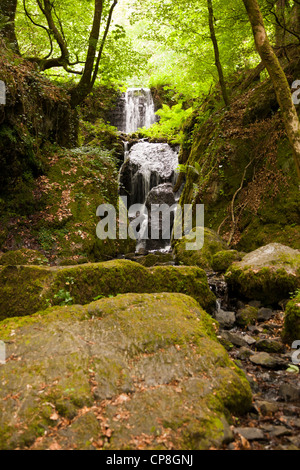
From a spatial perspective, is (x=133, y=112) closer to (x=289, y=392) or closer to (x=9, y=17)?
(x=9, y=17)

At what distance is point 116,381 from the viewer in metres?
2.43

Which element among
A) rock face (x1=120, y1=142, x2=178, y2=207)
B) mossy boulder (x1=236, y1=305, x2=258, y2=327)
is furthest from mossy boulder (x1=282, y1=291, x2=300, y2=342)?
rock face (x1=120, y1=142, x2=178, y2=207)

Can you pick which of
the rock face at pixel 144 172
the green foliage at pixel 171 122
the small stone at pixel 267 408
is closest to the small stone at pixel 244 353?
the small stone at pixel 267 408

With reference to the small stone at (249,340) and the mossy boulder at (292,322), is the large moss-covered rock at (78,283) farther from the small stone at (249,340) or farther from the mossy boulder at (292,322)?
the mossy boulder at (292,322)

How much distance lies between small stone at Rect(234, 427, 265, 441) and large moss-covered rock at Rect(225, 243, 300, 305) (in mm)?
3272

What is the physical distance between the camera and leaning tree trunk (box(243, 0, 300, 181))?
4603 millimetres

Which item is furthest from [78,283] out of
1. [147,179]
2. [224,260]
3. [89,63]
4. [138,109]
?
[138,109]

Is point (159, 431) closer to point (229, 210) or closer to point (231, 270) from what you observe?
point (231, 270)

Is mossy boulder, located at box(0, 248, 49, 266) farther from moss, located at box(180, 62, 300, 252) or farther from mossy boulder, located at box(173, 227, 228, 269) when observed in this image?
moss, located at box(180, 62, 300, 252)

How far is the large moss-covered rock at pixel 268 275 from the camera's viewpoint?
5051 mm

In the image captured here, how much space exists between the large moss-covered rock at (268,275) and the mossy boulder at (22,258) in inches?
177

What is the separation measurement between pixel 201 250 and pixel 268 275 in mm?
2985

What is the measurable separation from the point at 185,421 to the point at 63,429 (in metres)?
0.87

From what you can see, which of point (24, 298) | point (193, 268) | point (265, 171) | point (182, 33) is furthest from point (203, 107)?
point (24, 298)
